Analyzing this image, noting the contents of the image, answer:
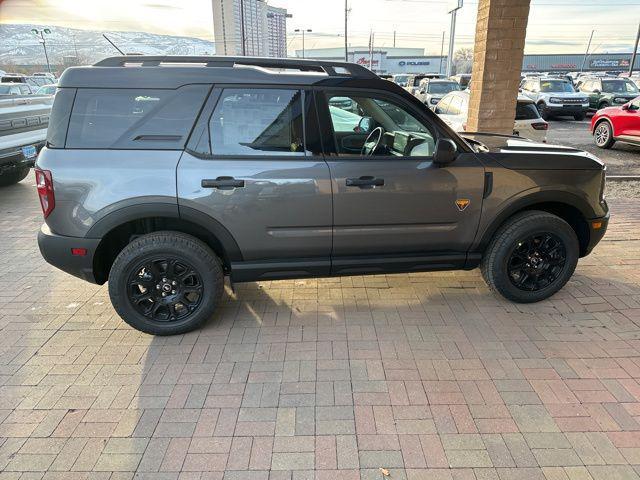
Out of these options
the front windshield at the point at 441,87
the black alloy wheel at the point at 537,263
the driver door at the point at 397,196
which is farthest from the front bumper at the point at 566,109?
the driver door at the point at 397,196

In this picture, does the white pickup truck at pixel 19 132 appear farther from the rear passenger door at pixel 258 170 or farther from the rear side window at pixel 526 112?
the rear side window at pixel 526 112

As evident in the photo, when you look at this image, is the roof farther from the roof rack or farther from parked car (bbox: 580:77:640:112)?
parked car (bbox: 580:77:640:112)

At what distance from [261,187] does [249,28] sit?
4148 cm

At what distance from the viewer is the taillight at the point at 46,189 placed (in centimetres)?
312

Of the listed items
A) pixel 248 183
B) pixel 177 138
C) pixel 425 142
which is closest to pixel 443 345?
pixel 425 142

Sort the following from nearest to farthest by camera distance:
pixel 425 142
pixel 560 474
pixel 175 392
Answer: pixel 560 474 → pixel 175 392 → pixel 425 142

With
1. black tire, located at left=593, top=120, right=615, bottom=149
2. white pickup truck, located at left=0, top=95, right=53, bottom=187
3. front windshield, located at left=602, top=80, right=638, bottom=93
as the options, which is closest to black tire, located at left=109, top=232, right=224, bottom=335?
white pickup truck, located at left=0, top=95, right=53, bottom=187

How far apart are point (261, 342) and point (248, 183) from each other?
3.90ft

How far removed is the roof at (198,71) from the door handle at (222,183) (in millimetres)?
696

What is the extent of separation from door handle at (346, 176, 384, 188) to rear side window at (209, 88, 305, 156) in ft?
1.37

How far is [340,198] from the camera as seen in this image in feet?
11.1

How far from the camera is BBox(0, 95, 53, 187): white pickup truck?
271 inches

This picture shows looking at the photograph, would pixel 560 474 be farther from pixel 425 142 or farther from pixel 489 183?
pixel 425 142

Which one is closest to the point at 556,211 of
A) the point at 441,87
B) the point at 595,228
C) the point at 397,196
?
the point at 595,228
